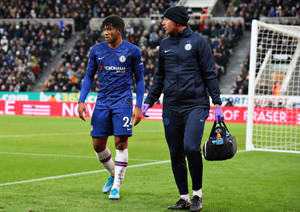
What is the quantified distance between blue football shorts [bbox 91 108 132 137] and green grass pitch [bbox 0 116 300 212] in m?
0.78

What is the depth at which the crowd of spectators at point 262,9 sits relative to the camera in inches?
1302

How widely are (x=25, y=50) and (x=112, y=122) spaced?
32.8 m

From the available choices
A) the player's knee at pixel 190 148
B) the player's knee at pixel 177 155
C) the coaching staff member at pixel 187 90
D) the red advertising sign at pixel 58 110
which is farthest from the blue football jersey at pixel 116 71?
the red advertising sign at pixel 58 110

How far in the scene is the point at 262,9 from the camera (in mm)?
34094

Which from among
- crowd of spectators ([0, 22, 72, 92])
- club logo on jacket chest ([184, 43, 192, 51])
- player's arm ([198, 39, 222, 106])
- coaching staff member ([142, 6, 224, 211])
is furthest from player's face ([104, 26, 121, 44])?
crowd of spectators ([0, 22, 72, 92])

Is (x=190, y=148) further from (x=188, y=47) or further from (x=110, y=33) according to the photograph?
(x=110, y=33)

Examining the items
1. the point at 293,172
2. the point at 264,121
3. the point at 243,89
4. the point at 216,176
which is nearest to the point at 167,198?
the point at 216,176

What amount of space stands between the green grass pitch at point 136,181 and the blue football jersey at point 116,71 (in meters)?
1.16

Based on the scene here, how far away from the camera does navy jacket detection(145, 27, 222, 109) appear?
607 centimetres

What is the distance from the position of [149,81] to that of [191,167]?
2471cm

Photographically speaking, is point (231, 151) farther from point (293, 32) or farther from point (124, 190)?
point (293, 32)

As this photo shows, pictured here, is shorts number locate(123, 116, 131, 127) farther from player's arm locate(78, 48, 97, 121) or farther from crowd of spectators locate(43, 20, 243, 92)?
crowd of spectators locate(43, 20, 243, 92)

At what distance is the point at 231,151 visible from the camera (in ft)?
20.2

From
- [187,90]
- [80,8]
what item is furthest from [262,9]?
[187,90]
